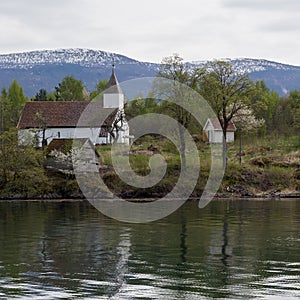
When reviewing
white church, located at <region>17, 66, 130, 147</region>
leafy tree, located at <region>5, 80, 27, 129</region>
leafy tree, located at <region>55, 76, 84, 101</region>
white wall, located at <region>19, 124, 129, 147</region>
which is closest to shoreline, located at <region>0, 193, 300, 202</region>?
white church, located at <region>17, 66, 130, 147</region>

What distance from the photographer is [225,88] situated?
247 ft

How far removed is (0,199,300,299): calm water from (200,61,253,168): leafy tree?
87.9 ft

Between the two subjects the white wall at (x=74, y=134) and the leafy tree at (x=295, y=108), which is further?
the white wall at (x=74, y=134)

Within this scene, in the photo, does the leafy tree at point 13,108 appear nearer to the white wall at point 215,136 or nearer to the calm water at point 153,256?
the white wall at point 215,136

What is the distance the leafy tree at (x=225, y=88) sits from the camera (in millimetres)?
74938

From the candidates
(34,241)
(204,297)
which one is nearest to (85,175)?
(34,241)

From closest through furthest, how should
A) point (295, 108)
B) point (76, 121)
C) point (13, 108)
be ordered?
point (76, 121) < point (295, 108) < point (13, 108)

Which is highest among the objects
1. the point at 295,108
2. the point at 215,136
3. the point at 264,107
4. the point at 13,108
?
the point at 13,108

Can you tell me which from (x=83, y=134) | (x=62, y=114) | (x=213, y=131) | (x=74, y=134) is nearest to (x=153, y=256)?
(x=83, y=134)

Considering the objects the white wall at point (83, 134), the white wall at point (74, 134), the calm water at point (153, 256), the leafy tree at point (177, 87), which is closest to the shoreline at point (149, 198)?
the leafy tree at point (177, 87)

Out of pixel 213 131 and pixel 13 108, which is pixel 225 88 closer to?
pixel 213 131

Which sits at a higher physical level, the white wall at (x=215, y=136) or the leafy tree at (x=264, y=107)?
the leafy tree at (x=264, y=107)

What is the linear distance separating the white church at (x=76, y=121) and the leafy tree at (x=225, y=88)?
588 inches

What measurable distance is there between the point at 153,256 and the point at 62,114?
212 ft
